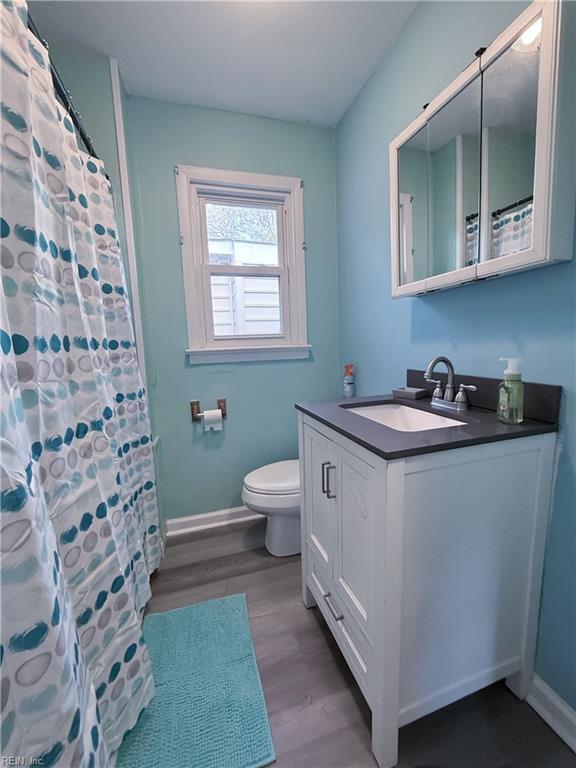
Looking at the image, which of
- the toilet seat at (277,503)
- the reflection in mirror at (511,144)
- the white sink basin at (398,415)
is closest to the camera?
the reflection in mirror at (511,144)

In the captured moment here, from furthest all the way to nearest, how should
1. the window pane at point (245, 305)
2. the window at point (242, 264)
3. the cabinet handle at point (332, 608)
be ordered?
the window pane at point (245, 305)
the window at point (242, 264)
the cabinet handle at point (332, 608)

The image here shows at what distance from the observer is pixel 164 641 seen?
4.02 feet

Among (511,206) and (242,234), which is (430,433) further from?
(242,234)

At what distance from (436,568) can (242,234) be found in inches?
77.5

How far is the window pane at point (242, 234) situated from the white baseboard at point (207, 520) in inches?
64.2

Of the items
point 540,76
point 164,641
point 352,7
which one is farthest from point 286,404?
point 352,7

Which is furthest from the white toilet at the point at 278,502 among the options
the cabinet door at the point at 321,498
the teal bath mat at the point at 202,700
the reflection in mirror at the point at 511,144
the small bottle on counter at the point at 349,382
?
the reflection in mirror at the point at 511,144

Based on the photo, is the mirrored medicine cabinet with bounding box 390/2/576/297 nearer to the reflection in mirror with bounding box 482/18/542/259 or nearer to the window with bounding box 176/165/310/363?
the reflection in mirror with bounding box 482/18/542/259

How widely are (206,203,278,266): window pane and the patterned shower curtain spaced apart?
1.02m

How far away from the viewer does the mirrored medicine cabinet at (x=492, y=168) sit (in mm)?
778

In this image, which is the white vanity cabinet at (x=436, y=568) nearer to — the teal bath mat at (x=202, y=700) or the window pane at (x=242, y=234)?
the teal bath mat at (x=202, y=700)

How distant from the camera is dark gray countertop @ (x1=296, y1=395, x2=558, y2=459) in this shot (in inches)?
28.5

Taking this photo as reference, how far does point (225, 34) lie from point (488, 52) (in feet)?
3.63

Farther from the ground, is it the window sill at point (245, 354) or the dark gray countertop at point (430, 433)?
the window sill at point (245, 354)
